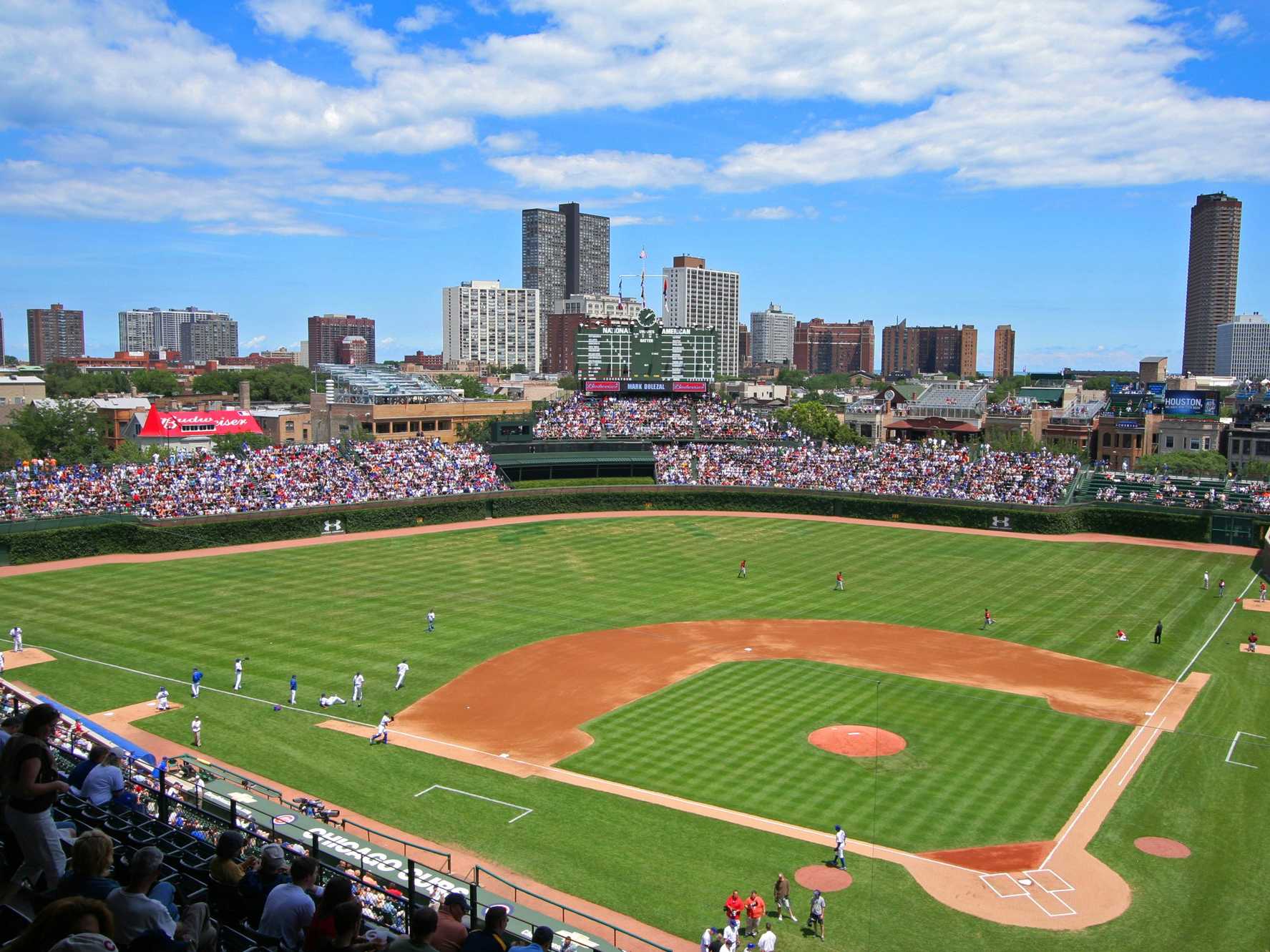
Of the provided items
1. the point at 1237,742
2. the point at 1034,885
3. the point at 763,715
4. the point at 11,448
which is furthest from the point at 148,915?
the point at 11,448

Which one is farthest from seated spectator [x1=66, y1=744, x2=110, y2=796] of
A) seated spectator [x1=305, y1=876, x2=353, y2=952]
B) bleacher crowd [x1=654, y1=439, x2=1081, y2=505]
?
bleacher crowd [x1=654, y1=439, x2=1081, y2=505]

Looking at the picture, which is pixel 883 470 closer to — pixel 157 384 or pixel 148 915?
pixel 148 915

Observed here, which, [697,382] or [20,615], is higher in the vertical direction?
[697,382]

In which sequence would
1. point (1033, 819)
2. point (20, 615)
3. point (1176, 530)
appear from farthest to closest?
point (1176, 530), point (20, 615), point (1033, 819)

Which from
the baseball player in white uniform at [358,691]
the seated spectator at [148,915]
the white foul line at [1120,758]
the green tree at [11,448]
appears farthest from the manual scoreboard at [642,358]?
the seated spectator at [148,915]

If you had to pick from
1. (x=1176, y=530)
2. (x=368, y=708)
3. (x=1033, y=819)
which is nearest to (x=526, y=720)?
(x=368, y=708)

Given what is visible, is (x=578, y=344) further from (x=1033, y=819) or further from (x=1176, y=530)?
(x=1033, y=819)

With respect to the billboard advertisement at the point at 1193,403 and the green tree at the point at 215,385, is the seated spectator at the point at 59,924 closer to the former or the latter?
the billboard advertisement at the point at 1193,403
